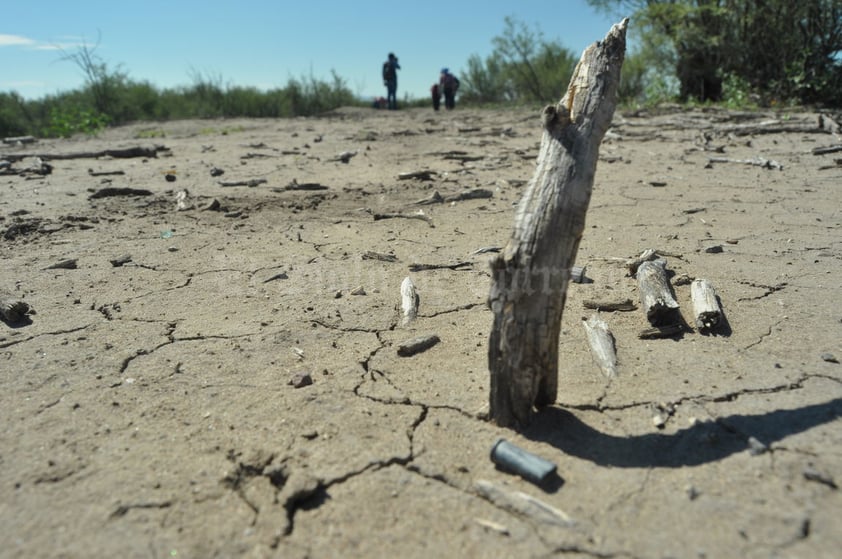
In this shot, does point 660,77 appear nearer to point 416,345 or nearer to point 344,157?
point 344,157

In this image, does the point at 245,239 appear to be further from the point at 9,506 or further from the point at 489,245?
the point at 9,506

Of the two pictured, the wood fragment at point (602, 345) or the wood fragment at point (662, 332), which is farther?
the wood fragment at point (662, 332)

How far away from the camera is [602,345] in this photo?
2840mm

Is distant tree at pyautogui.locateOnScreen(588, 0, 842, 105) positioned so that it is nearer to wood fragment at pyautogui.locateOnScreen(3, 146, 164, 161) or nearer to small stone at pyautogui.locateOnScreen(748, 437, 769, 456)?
wood fragment at pyautogui.locateOnScreen(3, 146, 164, 161)

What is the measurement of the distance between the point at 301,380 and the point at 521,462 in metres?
1.11

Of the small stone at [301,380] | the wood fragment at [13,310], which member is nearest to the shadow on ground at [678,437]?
the small stone at [301,380]

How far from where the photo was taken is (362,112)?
17.6 m

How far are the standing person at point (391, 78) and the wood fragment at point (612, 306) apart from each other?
16981 millimetres

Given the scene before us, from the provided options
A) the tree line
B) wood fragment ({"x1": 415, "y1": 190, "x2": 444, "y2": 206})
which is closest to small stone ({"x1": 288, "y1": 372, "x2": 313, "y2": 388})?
wood fragment ({"x1": 415, "y1": 190, "x2": 444, "y2": 206})

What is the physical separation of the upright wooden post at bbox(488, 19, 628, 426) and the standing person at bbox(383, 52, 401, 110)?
17.5 meters

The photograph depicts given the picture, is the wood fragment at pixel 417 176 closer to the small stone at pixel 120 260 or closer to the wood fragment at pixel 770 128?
the small stone at pixel 120 260

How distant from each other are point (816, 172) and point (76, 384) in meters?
7.16

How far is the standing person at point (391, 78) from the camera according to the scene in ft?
61.4

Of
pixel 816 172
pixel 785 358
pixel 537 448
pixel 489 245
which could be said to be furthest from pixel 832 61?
pixel 537 448
